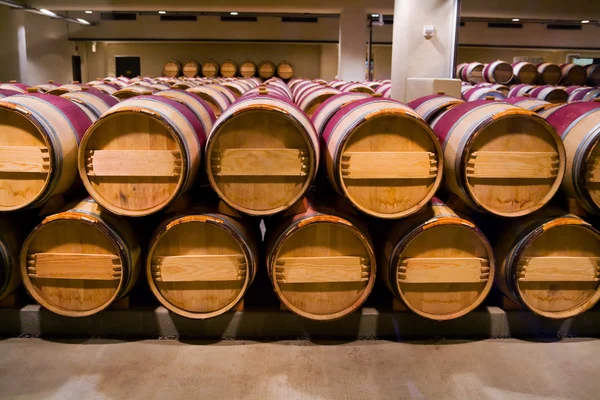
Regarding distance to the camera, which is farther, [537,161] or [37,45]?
[37,45]

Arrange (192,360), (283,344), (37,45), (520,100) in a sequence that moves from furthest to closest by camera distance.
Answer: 1. (37,45)
2. (520,100)
3. (283,344)
4. (192,360)

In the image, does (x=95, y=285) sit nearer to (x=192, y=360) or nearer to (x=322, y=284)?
(x=192, y=360)

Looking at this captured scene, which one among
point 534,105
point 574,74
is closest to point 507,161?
point 534,105

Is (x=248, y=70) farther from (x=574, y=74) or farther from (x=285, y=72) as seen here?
(x=574, y=74)

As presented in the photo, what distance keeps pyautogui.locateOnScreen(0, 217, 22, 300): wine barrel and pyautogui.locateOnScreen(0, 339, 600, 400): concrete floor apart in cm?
34

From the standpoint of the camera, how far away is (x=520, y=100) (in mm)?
4535

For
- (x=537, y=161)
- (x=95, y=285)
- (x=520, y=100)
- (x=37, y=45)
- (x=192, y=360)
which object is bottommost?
(x=192, y=360)

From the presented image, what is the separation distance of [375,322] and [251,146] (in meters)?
1.33

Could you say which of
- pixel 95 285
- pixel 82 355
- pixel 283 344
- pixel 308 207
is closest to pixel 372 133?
pixel 308 207

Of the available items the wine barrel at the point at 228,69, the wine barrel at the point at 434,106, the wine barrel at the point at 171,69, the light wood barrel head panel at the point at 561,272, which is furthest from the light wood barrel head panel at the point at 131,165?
the wine barrel at the point at 171,69

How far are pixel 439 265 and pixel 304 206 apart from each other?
2.86 ft

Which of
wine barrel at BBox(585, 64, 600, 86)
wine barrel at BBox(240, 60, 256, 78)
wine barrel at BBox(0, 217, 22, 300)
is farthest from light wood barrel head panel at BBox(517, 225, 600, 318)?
wine barrel at BBox(240, 60, 256, 78)

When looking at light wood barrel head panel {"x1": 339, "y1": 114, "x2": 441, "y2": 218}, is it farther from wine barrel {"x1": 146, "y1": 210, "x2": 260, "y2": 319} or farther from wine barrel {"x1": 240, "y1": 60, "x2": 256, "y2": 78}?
wine barrel {"x1": 240, "y1": 60, "x2": 256, "y2": 78}

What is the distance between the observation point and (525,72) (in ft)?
41.8
